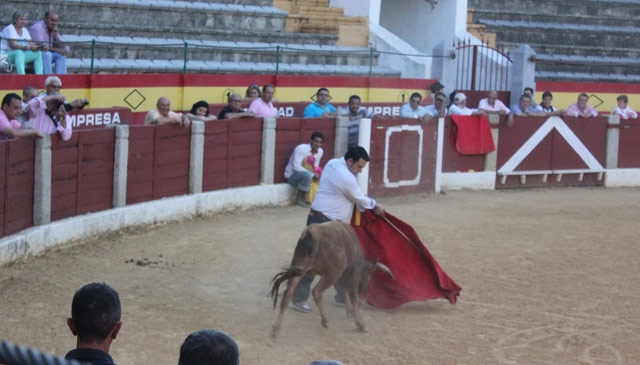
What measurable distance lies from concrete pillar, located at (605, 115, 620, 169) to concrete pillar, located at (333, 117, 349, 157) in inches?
197

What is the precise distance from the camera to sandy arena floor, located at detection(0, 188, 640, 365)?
5.95 metres

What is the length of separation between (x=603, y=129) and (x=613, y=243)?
547 centimetres

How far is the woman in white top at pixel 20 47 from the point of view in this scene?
1077 cm

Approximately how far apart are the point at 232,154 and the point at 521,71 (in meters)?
8.17

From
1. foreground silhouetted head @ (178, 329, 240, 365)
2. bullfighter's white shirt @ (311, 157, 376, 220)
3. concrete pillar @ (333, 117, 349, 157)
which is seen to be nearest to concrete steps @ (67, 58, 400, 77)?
concrete pillar @ (333, 117, 349, 157)

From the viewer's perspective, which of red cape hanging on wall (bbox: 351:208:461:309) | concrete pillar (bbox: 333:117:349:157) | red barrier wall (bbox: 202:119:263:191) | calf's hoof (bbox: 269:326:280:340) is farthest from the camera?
concrete pillar (bbox: 333:117:349:157)

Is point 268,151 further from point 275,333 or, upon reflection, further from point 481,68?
point 481,68

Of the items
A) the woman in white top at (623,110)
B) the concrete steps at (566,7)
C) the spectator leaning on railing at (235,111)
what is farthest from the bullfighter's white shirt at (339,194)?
the concrete steps at (566,7)

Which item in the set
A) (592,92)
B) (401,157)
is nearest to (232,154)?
(401,157)

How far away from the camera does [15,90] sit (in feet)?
33.6

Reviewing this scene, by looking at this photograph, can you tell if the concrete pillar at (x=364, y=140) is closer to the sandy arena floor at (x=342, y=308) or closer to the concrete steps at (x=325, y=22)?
the sandy arena floor at (x=342, y=308)

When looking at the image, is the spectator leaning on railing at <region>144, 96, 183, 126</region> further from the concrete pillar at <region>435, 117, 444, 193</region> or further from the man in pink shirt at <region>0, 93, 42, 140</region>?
the concrete pillar at <region>435, 117, 444, 193</region>

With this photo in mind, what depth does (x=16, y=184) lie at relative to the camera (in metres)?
8.04

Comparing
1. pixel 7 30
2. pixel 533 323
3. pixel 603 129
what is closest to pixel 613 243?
pixel 533 323
